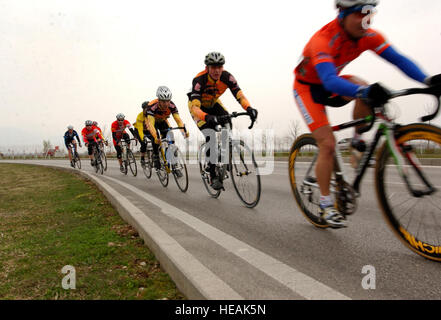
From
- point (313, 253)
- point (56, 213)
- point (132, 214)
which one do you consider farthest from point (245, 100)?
point (56, 213)

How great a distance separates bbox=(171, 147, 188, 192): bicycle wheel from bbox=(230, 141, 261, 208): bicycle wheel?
82.1 inches

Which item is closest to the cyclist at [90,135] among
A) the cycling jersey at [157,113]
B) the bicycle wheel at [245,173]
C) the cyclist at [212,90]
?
the cycling jersey at [157,113]

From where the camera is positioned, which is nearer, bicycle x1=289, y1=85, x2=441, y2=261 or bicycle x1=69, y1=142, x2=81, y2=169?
bicycle x1=289, y1=85, x2=441, y2=261

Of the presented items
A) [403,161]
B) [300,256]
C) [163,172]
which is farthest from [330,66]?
[163,172]

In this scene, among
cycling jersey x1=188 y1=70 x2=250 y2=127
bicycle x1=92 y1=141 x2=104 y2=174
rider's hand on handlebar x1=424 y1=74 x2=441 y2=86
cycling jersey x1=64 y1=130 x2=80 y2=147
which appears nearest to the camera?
rider's hand on handlebar x1=424 y1=74 x2=441 y2=86

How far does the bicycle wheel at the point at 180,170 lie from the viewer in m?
6.99

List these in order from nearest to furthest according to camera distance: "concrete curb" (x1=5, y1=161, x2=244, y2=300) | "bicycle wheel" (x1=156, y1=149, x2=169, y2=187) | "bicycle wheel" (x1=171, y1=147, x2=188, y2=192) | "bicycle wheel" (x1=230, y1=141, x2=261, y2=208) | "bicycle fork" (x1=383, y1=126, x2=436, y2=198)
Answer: "concrete curb" (x1=5, y1=161, x2=244, y2=300) < "bicycle fork" (x1=383, y1=126, x2=436, y2=198) < "bicycle wheel" (x1=230, y1=141, x2=261, y2=208) < "bicycle wheel" (x1=171, y1=147, x2=188, y2=192) < "bicycle wheel" (x1=156, y1=149, x2=169, y2=187)

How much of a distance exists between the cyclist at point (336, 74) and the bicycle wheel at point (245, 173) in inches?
63.4

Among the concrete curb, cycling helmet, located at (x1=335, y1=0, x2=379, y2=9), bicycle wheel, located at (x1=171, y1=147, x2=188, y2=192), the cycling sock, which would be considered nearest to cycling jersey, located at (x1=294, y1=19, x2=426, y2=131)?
cycling helmet, located at (x1=335, y1=0, x2=379, y2=9)

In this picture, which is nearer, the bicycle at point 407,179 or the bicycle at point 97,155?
the bicycle at point 407,179

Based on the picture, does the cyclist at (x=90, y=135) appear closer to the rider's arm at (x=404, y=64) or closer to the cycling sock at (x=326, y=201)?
the cycling sock at (x=326, y=201)

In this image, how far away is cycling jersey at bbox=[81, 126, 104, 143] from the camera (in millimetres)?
13680

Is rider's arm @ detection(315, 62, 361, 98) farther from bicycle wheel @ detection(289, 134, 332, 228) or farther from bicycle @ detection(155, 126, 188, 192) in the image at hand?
bicycle @ detection(155, 126, 188, 192)

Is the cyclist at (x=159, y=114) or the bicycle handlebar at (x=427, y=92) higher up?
the cyclist at (x=159, y=114)
